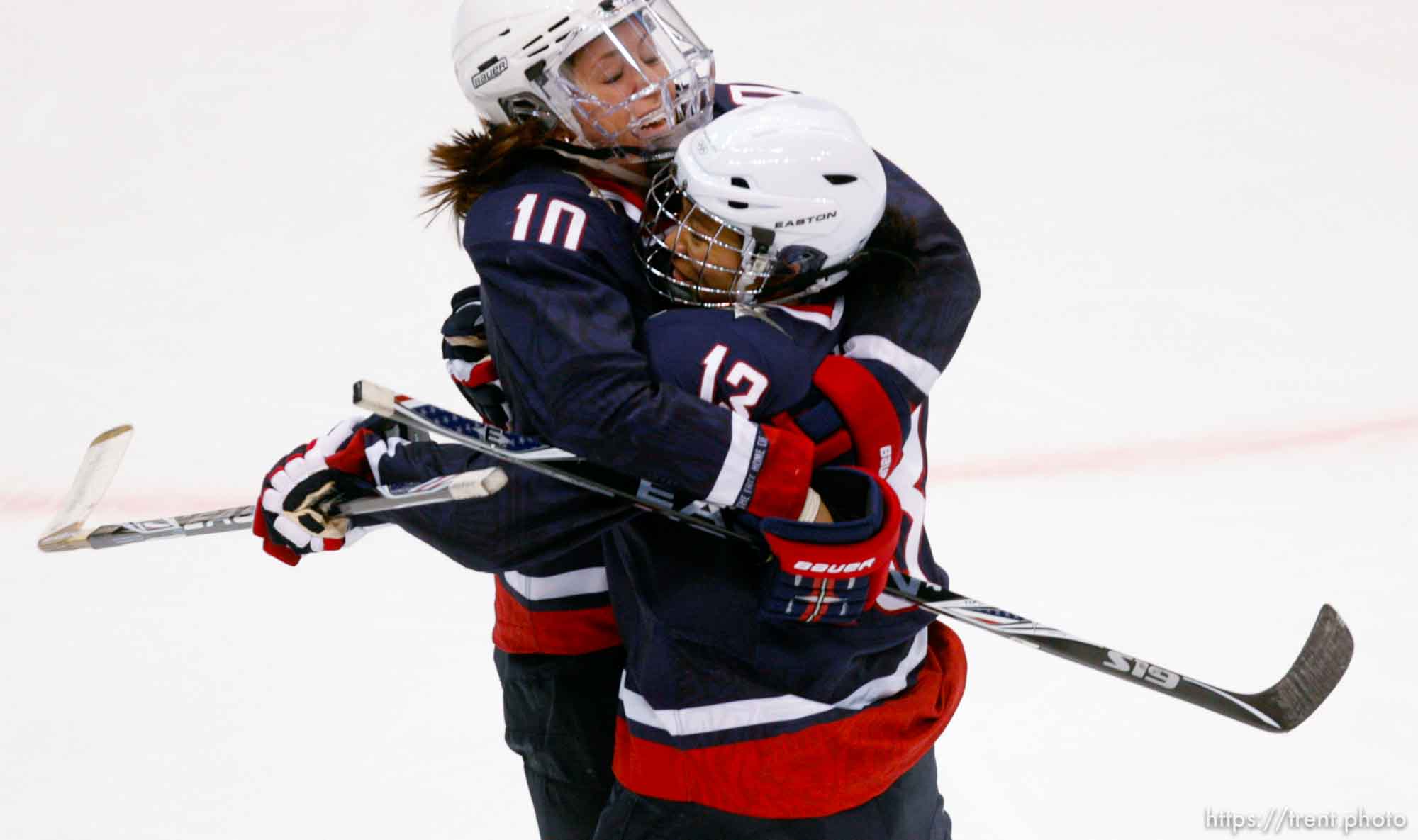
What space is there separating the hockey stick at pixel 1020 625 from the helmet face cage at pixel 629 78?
0.37m

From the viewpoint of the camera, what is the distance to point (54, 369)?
11.9ft

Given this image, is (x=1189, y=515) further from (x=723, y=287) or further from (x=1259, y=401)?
(x=723, y=287)

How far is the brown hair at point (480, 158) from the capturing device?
1.79 metres

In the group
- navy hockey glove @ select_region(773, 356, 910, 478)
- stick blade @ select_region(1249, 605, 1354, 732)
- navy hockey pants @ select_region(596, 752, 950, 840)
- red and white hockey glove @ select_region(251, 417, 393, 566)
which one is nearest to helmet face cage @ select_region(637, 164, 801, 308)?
navy hockey glove @ select_region(773, 356, 910, 478)

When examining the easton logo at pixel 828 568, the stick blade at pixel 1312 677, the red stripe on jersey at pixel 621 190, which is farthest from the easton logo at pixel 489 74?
the stick blade at pixel 1312 677

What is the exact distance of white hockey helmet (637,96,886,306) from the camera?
164 centimetres

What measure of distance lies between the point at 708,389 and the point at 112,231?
2848mm

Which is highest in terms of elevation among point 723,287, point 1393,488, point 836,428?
point 723,287

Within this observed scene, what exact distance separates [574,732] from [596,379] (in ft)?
2.64

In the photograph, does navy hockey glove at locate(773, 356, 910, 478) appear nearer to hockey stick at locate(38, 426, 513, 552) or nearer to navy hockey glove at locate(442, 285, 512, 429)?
hockey stick at locate(38, 426, 513, 552)

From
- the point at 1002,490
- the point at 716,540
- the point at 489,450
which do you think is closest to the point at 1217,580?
the point at 1002,490

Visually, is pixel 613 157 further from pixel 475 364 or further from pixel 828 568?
pixel 828 568

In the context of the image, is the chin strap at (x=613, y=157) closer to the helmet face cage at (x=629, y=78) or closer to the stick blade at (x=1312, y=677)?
the helmet face cage at (x=629, y=78)

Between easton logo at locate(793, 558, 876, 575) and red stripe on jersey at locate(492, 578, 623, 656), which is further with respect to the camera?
red stripe on jersey at locate(492, 578, 623, 656)
